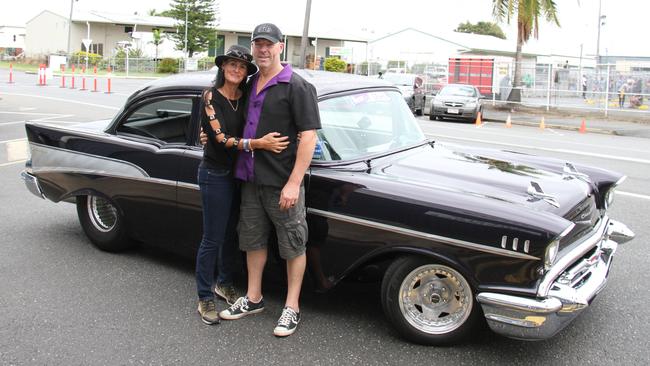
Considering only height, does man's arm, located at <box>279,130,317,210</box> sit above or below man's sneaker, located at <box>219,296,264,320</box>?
Answer: above

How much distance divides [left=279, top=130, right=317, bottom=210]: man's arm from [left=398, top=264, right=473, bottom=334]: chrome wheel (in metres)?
0.81

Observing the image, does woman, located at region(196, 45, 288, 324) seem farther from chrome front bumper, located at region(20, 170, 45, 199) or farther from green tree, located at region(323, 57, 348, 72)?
green tree, located at region(323, 57, 348, 72)

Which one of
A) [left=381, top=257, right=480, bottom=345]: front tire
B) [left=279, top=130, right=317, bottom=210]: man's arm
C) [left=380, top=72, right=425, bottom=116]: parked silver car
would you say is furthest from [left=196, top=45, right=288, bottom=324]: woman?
[left=380, top=72, right=425, bottom=116]: parked silver car

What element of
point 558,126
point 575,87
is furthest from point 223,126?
point 575,87

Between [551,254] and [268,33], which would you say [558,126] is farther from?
[268,33]

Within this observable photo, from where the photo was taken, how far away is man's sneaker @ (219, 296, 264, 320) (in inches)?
158

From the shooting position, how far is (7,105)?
62.8 feet

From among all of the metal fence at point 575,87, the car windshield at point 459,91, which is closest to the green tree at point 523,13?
the metal fence at point 575,87

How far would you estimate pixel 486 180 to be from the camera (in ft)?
12.9

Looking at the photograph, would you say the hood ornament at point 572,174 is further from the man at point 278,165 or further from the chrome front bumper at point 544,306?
the man at point 278,165

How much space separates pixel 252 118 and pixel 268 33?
1.64 feet

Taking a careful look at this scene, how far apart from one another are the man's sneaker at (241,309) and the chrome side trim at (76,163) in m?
1.30

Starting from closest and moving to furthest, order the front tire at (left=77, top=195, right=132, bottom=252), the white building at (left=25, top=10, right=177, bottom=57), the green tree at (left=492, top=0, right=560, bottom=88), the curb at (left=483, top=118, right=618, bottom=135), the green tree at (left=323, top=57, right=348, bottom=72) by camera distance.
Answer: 1. the front tire at (left=77, top=195, right=132, bottom=252)
2. the curb at (left=483, top=118, right=618, bottom=135)
3. the green tree at (left=492, top=0, right=560, bottom=88)
4. the green tree at (left=323, top=57, right=348, bottom=72)
5. the white building at (left=25, top=10, right=177, bottom=57)

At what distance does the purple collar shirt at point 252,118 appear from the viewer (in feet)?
11.8
